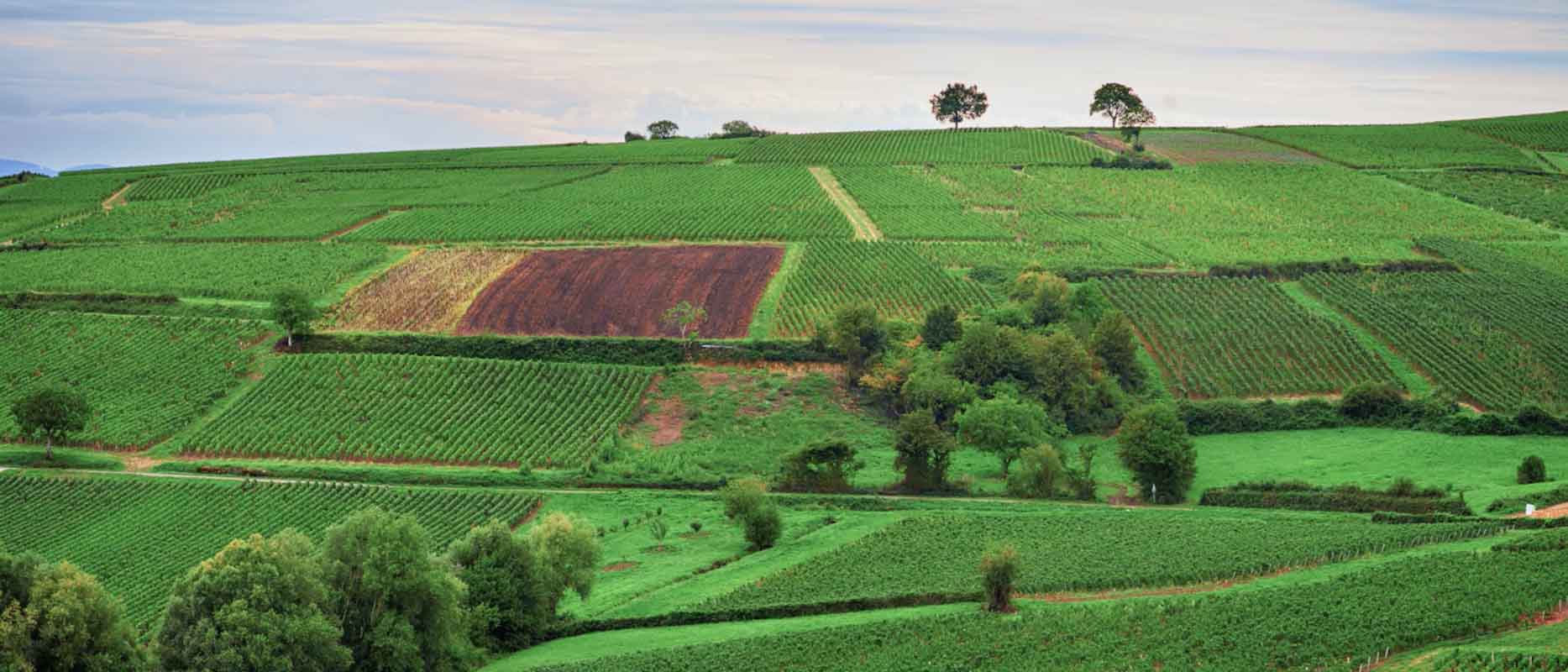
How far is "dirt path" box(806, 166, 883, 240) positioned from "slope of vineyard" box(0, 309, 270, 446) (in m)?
49.9

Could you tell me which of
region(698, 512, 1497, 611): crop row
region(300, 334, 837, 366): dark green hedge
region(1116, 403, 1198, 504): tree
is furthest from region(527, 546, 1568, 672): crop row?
region(300, 334, 837, 366): dark green hedge

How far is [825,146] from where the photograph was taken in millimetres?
178875

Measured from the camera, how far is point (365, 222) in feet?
462

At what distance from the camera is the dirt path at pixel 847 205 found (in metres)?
131

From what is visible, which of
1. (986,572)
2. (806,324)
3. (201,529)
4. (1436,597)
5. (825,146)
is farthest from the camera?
(825,146)

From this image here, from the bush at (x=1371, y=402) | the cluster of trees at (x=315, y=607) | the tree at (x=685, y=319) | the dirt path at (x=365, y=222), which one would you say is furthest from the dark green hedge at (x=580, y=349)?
the cluster of trees at (x=315, y=607)

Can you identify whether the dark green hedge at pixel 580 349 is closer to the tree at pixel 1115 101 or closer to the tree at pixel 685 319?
the tree at pixel 685 319

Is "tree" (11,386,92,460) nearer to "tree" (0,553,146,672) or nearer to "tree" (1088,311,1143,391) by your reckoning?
"tree" (0,553,146,672)

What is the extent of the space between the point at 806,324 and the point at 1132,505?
106 ft

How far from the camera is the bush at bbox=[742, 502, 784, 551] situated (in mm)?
70812

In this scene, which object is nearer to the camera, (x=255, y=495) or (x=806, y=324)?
(x=255, y=495)

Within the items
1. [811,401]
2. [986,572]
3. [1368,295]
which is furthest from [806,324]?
[986,572]

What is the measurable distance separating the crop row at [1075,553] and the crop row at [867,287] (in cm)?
3563

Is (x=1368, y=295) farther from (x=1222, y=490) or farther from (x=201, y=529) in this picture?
(x=201, y=529)
